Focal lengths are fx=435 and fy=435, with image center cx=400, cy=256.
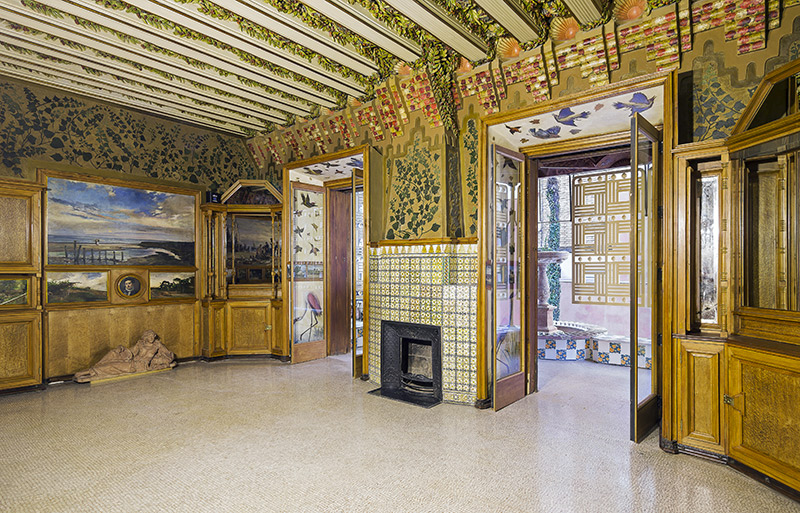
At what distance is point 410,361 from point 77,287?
4.17 metres

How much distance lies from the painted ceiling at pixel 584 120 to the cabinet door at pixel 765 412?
200 centimetres

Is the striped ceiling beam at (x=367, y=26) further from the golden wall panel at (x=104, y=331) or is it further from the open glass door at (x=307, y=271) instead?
the golden wall panel at (x=104, y=331)

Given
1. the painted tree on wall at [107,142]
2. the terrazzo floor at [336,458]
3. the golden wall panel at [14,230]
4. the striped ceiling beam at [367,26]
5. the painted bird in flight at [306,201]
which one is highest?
the striped ceiling beam at [367,26]

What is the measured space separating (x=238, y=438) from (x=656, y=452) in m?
3.13

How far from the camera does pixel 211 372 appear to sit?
566cm

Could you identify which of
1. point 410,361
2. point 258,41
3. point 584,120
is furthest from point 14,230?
point 584,120

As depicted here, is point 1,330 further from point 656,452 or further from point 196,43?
point 656,452

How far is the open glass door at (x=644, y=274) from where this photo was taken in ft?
10.6

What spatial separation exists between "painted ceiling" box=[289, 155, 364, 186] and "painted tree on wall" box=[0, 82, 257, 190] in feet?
3.99

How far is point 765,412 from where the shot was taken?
2.65 meters

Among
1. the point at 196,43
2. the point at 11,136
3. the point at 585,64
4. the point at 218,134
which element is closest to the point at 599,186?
the point at 585,64

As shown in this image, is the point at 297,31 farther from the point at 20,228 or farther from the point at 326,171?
the point at 20,228

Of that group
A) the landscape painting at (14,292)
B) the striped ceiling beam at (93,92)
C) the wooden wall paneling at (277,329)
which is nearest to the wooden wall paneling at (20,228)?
the landscape painting at (14,292)

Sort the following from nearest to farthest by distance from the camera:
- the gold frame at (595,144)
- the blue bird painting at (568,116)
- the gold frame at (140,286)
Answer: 1. the gold frame at (595,144)
2. the blue bird painting at (568,116)
3. the gold frame at (140,286)
